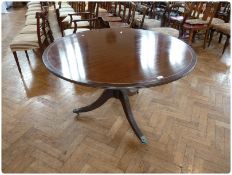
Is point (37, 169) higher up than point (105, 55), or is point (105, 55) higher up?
point (105, 55)

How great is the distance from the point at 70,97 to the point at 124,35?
0.90m

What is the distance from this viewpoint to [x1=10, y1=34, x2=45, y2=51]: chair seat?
249cm

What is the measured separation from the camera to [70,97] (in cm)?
225

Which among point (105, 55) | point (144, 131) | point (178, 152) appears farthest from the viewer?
point (144, 131)

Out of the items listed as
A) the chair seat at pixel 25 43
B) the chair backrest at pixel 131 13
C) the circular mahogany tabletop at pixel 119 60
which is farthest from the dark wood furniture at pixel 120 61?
the chair backrest at pixel 131 13

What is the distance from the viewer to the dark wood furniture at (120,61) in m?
1.16

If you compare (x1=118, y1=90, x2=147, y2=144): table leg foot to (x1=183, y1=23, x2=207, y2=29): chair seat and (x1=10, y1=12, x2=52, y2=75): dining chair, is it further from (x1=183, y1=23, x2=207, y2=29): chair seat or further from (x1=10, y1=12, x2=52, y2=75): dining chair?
(x1=183, y1=23, x2=207, y2=29): chair seat

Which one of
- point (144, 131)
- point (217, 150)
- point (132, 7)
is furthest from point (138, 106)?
point (132, 7)

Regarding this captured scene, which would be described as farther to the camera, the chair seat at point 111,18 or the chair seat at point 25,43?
the chair seat at point 111,18

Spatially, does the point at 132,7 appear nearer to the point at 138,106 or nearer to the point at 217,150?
the point at 138,106

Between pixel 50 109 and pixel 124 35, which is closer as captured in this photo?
pixel 124 35

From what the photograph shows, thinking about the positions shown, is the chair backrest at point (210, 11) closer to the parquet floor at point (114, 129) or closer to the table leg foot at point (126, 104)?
the parquet floor at point (114, 129)

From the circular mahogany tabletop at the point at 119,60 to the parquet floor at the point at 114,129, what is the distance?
704 mm

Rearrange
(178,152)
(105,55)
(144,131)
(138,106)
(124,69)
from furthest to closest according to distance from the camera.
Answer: (138,106) < (144,131) < (178,152) < (105,55) < (124,69)
